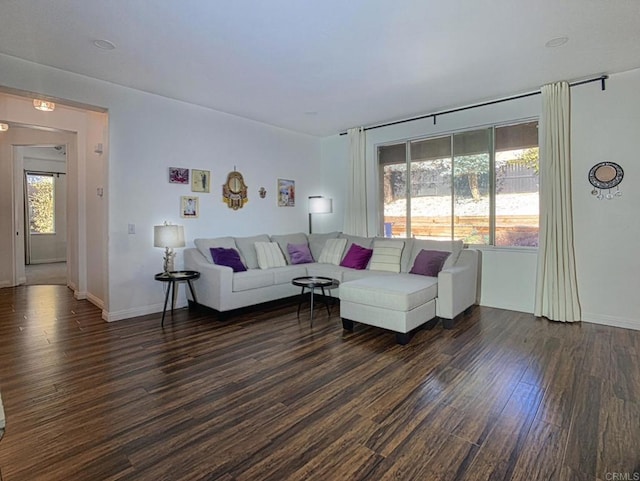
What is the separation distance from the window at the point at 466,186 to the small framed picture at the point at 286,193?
1.57m

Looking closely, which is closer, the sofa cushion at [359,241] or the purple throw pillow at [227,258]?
the purple throw pillow at [227,258]

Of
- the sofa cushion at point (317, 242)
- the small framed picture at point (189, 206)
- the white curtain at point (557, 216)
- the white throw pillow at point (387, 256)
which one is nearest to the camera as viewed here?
the white curtain at point (557, 216)

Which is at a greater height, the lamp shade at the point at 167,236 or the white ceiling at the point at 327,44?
the white ceiling at the point at 327,44

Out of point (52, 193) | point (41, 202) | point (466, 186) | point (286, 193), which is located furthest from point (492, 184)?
point (41, 202)

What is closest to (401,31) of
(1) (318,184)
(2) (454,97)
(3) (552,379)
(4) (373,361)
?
(2) (454,97)

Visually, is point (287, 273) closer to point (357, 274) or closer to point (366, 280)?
point (357, 274)

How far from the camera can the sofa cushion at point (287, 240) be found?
5570 mm

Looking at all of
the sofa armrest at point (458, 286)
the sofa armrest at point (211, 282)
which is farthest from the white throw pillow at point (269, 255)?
the sofa armrest at point (458, 286)

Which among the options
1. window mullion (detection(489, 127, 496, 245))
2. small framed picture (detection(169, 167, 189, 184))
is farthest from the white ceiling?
small framed picture (detection(169, 167, 189, 184))

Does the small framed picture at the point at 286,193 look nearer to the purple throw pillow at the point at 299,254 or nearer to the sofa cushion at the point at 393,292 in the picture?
the purple throw pillow at the point at 299,254

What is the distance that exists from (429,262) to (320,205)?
8.20 ft

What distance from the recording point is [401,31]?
292cm

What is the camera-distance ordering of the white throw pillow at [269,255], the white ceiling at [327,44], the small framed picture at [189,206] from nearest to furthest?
the white ceiling at [327,44]
the small framed picture at [189,206]
the white throw pillow at [269,255]

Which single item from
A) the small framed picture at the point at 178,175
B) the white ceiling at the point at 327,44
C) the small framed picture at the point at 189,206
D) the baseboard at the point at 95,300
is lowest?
the baseboard at the point at 95,300
